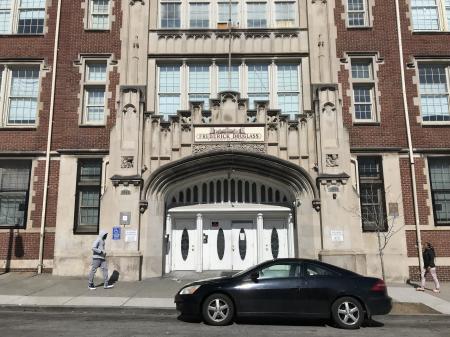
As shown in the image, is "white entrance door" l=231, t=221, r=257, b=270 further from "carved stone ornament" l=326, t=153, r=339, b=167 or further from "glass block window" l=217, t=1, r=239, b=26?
"glass block window" l=217, t=1, r=239, b=26

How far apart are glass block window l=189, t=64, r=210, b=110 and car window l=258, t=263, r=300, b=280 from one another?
30.8 ft

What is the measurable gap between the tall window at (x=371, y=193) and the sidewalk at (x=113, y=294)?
2.51 metres

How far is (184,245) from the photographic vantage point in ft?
56.8

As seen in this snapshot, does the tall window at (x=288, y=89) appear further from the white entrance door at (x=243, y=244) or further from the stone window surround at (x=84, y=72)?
the stone window surround at (x=84, y=72)

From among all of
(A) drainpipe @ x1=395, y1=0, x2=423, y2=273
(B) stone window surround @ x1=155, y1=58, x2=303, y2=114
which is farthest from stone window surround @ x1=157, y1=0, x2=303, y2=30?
(A) drainpipe @ x1=395, y1=0, x2=423, y2=273

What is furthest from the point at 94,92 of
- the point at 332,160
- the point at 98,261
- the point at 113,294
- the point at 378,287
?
the point at 378,287

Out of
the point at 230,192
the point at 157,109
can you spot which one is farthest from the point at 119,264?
the point at 157,109

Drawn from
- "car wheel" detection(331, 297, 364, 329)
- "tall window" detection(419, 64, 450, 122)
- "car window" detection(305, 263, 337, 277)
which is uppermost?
"tall window" detection(419, 64, 450, 122)

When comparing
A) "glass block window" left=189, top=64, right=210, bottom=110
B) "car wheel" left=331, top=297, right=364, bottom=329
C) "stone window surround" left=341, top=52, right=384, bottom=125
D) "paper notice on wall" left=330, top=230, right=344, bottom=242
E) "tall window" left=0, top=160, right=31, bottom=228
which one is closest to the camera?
"car wheel" left=331, top=297, right=364, bottom=329

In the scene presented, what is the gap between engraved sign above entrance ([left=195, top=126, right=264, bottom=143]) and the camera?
1647 cm

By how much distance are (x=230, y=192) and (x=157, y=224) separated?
3.19 meters

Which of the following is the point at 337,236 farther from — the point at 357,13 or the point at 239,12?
the point at 239,12

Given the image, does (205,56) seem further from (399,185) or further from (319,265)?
(319,265)

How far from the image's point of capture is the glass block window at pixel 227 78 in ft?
59.1
